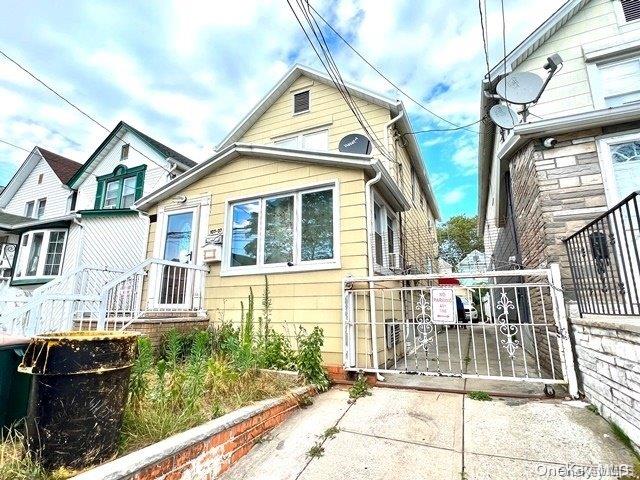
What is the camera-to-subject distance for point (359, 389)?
376cm

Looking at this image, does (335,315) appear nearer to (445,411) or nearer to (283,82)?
(445,411)

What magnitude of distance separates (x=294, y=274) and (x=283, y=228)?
0.87 meters

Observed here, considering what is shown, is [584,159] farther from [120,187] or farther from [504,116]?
[120,187]

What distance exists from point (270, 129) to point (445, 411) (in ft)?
29.9

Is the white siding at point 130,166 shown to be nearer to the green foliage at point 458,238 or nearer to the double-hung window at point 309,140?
the double-hung window at point 309,140

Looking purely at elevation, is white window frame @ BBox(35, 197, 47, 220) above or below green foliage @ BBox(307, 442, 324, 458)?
above

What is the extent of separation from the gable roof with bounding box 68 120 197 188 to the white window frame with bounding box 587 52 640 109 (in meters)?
12.5

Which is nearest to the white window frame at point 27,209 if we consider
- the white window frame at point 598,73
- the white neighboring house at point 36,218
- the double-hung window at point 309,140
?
the white neighboring house at point 36,218

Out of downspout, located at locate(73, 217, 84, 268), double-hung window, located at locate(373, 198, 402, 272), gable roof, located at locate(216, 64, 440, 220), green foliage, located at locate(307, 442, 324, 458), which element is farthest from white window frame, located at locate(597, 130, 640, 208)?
downspout, located at locate(73, 217, 84, 268)

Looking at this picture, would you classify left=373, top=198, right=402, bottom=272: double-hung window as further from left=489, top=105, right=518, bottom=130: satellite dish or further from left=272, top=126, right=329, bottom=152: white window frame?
left=272, top=126, right=329, bottom=152: white window frame

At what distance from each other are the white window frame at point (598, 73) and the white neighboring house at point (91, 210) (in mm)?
10972

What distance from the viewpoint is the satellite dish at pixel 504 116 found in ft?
18.5

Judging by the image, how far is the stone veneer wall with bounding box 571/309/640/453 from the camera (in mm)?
2319

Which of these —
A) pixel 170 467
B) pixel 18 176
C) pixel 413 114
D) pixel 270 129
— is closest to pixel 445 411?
pixel 170 467
